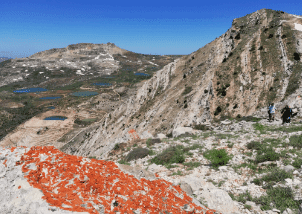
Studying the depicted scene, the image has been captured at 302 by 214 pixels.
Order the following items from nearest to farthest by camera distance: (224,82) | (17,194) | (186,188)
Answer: (17,194) < (186,188) < (224,82)

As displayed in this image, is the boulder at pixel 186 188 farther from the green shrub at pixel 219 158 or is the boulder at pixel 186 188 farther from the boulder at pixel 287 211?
the boulder at pixel 287 211

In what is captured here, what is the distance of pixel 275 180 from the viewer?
9438 mm

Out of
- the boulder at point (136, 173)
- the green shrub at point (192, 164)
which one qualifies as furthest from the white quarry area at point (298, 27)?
the boulder at point (136, 173)

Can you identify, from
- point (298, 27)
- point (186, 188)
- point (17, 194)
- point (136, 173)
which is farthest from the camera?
point (298, 27)

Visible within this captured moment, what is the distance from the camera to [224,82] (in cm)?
3312

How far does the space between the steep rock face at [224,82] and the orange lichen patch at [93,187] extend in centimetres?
1600

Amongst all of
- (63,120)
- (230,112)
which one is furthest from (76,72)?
(230,112)

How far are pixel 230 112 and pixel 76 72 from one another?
616 ft

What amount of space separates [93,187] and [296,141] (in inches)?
556

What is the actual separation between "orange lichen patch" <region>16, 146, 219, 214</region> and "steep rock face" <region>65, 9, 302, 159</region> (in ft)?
52.5

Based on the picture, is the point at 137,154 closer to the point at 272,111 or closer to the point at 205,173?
the point at 205,173

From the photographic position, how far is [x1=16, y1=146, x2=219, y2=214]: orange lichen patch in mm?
6179

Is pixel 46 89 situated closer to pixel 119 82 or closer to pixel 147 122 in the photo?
pixel 119 82

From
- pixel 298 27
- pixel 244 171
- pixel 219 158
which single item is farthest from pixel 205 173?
pixel 298 27
